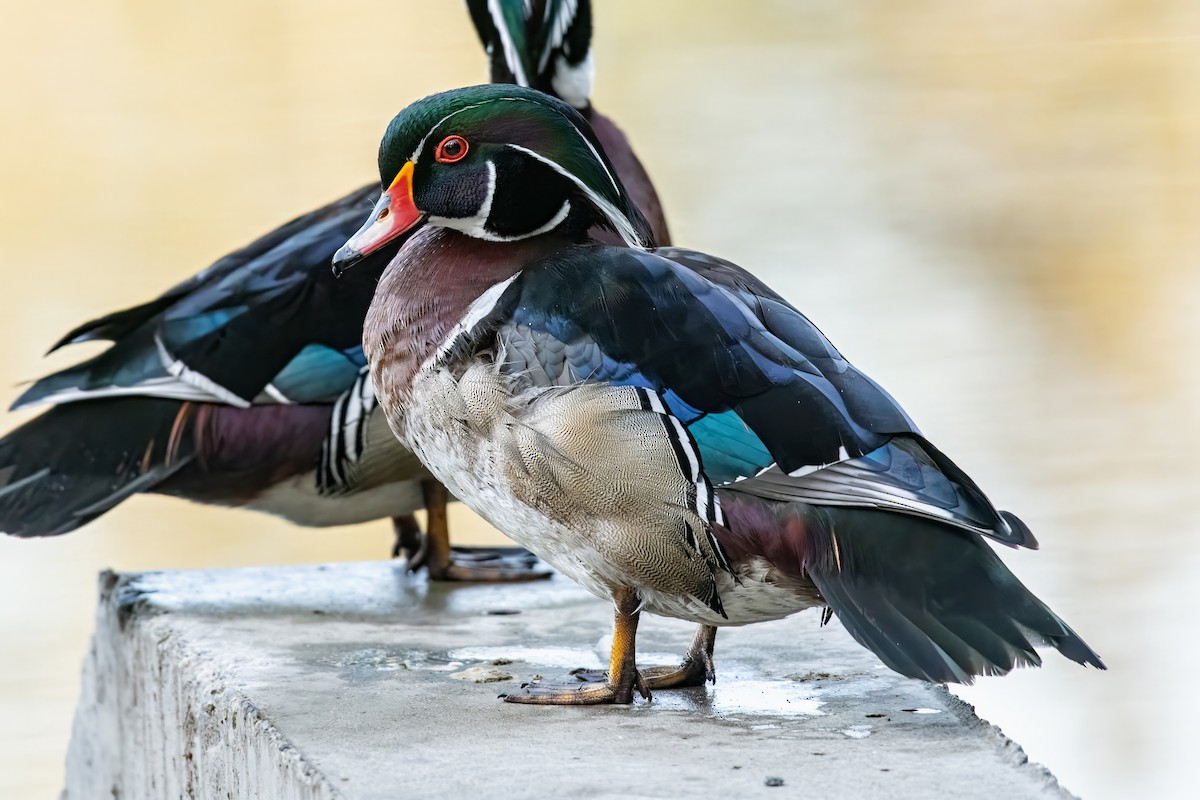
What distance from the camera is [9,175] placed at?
6199 mm

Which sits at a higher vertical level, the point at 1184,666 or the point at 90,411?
the point at 90,411

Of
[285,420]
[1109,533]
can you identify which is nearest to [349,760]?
[285,420]

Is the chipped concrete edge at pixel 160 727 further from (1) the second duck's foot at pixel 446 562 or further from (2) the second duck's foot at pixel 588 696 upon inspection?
(1) the second duck's foot at pixel 446 562

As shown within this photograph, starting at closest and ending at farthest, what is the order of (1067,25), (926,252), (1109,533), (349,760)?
(349,760)
(1109,533)
(926,252)
(1067,25)

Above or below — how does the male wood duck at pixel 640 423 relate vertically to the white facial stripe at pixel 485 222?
below

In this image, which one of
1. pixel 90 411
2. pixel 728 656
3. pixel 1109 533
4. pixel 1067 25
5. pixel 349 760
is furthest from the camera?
pixel 1067 25

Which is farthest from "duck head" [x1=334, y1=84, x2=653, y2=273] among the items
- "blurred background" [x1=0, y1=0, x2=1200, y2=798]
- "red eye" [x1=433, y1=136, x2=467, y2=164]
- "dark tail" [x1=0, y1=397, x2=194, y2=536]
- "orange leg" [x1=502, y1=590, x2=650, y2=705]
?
"blurred background" [x1=0, y1=0, x2=1200, y2=798]

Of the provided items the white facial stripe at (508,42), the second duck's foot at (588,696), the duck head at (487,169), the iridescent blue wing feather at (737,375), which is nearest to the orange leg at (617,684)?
the second duck's foot at (588,696)

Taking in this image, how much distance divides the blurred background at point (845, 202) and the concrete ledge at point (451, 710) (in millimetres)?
1524

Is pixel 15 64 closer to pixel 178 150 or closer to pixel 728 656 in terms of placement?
pixel 178 150

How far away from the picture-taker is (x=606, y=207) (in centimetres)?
221

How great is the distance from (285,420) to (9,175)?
3817mm

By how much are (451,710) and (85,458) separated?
0.91 metres

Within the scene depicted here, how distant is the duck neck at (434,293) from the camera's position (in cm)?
219
